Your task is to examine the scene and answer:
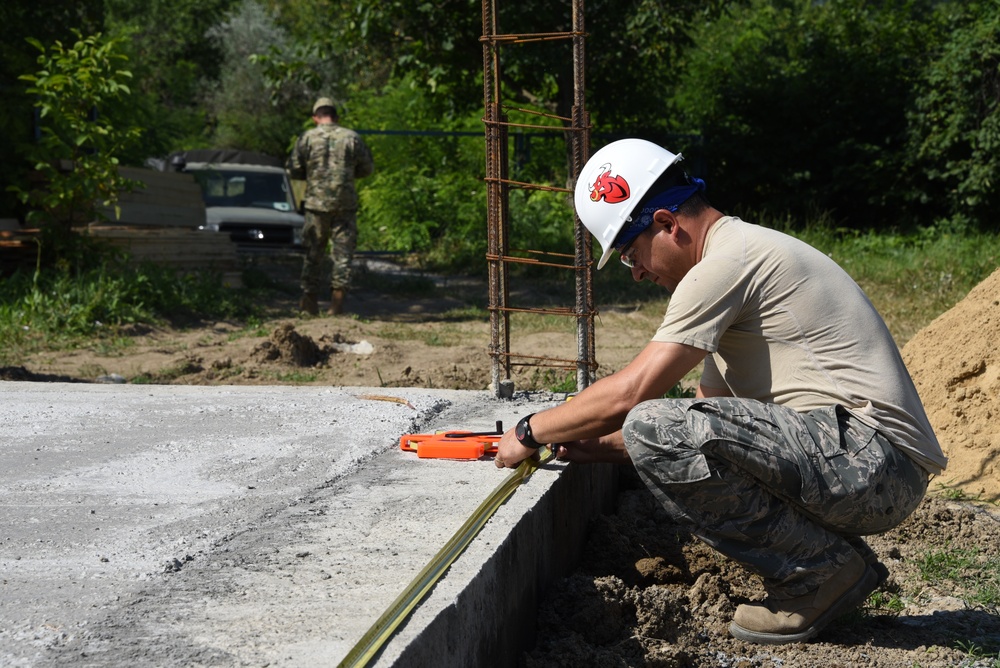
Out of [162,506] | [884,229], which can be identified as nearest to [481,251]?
[884,229]

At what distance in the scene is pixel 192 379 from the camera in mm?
6938

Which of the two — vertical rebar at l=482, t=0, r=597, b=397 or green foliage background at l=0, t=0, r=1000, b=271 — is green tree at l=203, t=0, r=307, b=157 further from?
vertical rebar at l=482, t=0, r=597, b=397

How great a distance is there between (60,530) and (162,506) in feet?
1.06

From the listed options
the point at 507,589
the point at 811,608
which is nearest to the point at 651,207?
the point at 507,589

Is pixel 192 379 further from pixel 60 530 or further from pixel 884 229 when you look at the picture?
pixel 884 229

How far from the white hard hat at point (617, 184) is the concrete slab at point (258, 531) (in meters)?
0.87

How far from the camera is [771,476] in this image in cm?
281

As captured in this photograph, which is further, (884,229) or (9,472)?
(884,229)

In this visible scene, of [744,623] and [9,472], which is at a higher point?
[9,472]

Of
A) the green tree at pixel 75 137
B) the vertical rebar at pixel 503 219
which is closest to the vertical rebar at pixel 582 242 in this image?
the vertical rebar at pixel 503 219

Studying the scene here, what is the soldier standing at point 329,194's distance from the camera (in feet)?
33.1

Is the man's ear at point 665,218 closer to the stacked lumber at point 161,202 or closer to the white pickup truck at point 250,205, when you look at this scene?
the stacked lumber at point 161,202

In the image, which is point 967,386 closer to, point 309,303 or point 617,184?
point 617,184

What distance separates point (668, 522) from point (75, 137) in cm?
710
